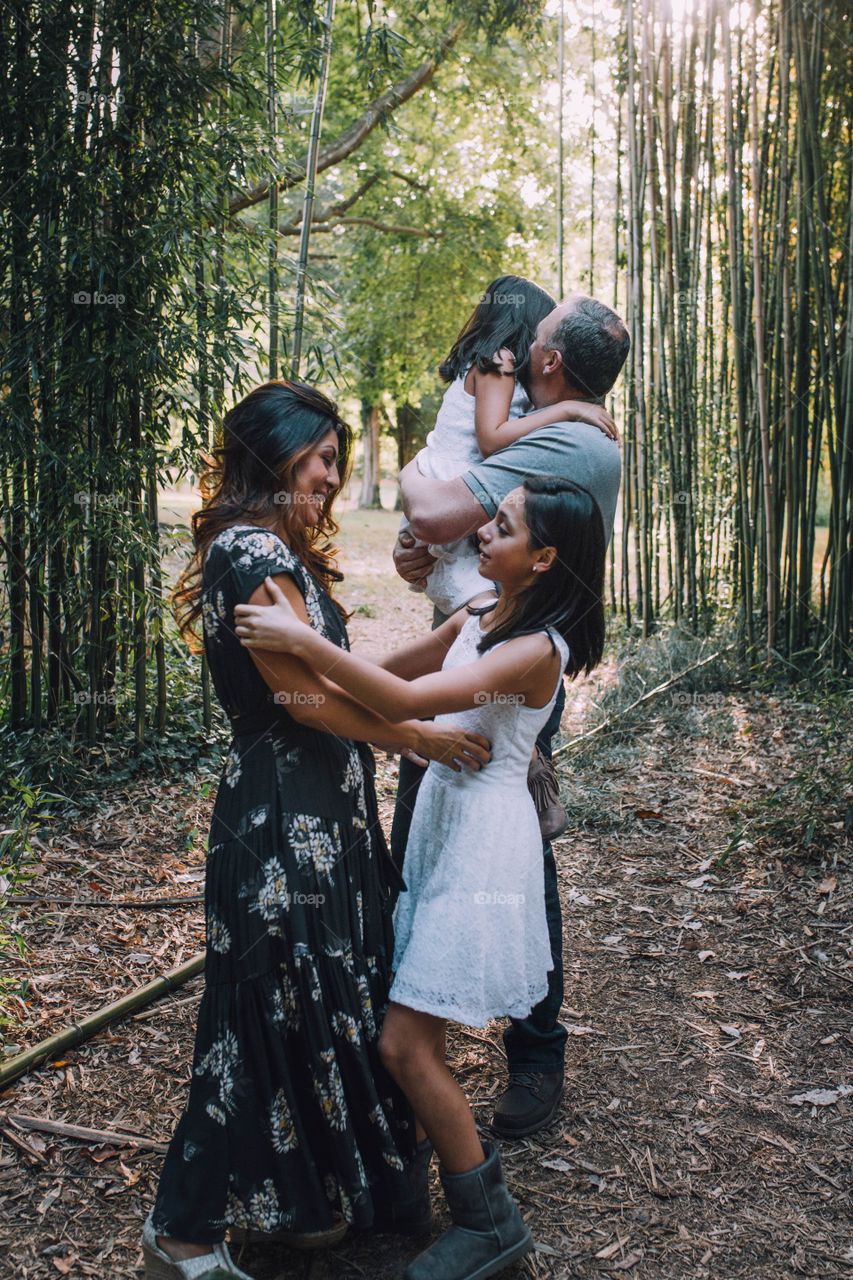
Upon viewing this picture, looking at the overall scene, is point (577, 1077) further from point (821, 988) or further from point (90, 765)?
point (90, 765)

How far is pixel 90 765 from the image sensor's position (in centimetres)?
349

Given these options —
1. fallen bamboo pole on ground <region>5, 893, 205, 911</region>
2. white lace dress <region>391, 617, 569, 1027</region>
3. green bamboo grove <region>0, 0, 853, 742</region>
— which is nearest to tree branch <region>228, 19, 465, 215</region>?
green bamboo grove <region>0, 0, 853, 742</region>

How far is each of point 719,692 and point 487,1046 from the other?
2.70 metres

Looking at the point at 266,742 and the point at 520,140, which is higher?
the point at 520,140

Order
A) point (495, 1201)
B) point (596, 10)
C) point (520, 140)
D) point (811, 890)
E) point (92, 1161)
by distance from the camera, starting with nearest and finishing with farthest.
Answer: point (495, 1201) < point (92, 1161) < point (811, 890) < point (596, 10) < point (520, 140)

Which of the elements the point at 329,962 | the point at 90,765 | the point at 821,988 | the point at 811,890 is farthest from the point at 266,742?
the point at 90,765

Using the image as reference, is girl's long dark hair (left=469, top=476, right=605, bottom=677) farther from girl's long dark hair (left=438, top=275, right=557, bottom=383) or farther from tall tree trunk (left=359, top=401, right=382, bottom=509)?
tall tree trunk (left=359, top=401, right=382, bottom=509)

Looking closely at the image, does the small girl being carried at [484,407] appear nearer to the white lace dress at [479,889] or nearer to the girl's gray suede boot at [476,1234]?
the white lace dress at [479,889]

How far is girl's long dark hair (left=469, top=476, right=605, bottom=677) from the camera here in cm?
152

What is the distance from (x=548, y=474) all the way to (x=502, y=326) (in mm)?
338

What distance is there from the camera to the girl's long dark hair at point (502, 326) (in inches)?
→ 69.7

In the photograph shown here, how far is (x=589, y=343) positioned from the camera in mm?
1685

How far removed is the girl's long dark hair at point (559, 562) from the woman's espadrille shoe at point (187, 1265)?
95 centimetres

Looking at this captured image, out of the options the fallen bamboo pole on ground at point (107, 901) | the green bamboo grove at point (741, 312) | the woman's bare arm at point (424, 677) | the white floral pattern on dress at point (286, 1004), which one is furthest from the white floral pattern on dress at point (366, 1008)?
the green bamboo grove at point (741, 312)
